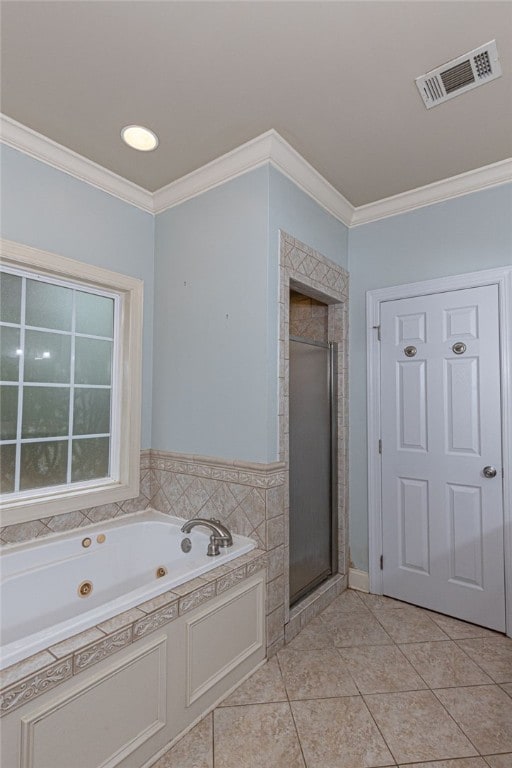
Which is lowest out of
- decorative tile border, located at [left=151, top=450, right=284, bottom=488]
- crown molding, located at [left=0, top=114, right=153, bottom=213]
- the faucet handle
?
the faucet handle

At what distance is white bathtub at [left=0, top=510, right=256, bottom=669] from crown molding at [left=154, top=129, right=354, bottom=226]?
202cm

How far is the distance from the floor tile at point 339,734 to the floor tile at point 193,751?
215 millimetres

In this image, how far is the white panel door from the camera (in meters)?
2.25

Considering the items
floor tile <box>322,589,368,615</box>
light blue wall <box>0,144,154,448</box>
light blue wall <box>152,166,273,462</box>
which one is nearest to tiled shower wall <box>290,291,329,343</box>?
light blue wall <box>152,166,273,462</box>

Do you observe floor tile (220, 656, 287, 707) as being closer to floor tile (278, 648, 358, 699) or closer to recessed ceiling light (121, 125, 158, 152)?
floor tile (278, 648, 358, 699)

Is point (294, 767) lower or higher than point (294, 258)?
lower

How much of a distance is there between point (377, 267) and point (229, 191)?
3.77 ft

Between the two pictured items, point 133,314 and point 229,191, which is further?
point 133,314

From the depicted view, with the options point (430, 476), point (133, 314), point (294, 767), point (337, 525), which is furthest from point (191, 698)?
point (133, 314)

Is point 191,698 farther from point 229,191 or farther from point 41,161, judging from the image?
point 41,161

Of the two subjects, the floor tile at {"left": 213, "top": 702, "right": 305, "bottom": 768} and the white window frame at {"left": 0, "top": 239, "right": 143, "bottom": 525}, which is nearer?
the floor tile at {"left": 213, "top": 702, "right": 305, "bottom": 768}

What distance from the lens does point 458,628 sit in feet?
7.39

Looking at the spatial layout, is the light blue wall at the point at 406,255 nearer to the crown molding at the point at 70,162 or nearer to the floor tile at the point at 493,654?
the floor tile at the point at 493,654

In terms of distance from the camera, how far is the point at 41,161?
2.07m
